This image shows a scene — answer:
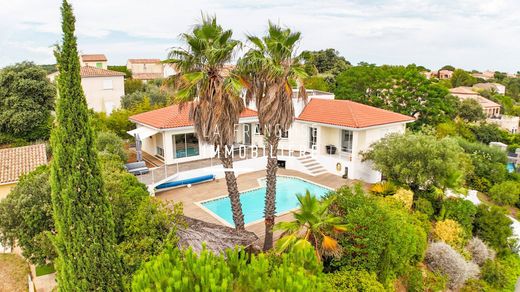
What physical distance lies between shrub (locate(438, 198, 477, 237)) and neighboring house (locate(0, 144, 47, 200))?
28621 millimetres

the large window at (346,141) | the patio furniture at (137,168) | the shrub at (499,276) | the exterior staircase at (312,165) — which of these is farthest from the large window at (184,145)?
the shrub at (499,276)

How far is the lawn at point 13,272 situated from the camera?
1684cm

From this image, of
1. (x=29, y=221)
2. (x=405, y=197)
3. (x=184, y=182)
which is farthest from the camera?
(x=184, y=182)

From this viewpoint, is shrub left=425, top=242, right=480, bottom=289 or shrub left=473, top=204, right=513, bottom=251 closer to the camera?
shrub left=425, top=242, right=480, bottom=289

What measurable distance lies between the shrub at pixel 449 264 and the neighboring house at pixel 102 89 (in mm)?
48233

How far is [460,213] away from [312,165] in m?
13.0

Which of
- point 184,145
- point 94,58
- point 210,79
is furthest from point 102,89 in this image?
point 210,79

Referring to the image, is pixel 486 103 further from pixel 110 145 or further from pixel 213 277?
pixel 213 277

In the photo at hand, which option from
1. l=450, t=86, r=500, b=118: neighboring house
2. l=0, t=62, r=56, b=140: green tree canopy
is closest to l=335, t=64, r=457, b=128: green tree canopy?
l=450, t=86, r=500, b=118: neighboring house

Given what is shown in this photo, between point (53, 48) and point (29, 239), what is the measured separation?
32.1ft

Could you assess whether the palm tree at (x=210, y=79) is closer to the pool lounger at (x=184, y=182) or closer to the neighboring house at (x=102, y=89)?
the pool lounger at (x=184, y=182)

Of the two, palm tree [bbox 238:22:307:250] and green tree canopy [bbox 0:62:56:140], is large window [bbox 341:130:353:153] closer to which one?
palm tree [bbox 238:22:307:250]

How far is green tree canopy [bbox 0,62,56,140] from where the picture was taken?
1537 inches

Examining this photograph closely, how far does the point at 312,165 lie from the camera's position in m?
33.1
